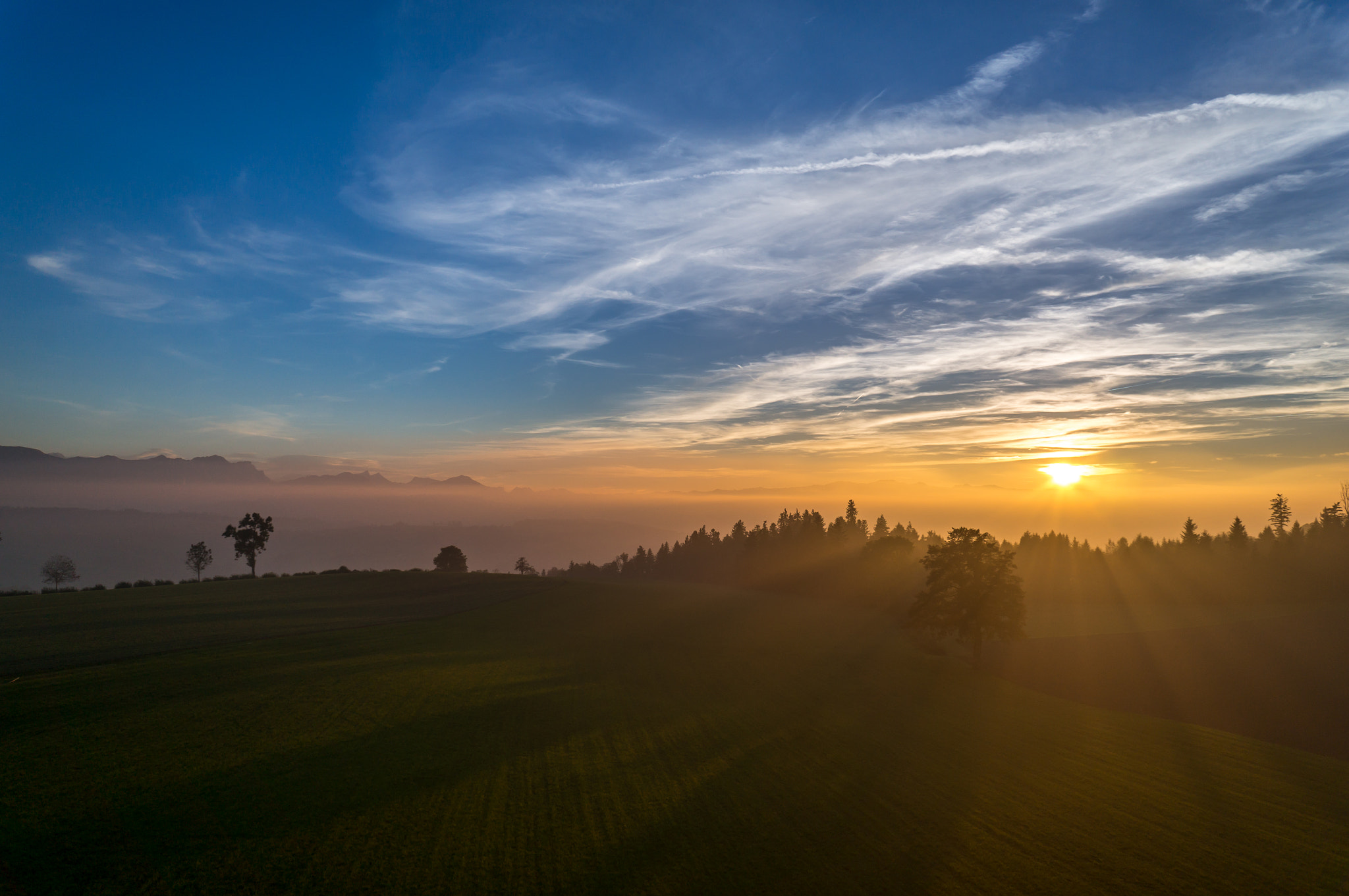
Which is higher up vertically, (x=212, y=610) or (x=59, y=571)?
(x=212, y=610)

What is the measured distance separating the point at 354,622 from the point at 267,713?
116 feet

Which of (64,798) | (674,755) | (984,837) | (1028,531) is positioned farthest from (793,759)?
(1028,531)

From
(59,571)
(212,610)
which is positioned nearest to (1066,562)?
(212,610)

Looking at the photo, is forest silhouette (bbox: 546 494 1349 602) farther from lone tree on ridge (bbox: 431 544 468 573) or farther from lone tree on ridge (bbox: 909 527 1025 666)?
lone tree on ridge (bbox: 431 544 468 573)

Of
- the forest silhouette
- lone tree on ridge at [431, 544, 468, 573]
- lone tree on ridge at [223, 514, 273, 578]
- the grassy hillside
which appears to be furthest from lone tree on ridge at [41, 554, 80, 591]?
the forest silhouette

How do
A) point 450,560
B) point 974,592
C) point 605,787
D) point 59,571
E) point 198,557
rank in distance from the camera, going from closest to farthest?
point 605,787
point 974,592
point 59,571
point 198,557
point 450,560

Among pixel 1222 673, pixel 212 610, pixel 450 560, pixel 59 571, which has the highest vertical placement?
pixel 212 610

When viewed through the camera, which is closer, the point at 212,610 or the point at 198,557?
the point at 212,610

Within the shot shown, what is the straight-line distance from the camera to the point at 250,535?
388 ft

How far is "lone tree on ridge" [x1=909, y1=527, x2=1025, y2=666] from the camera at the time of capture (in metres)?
58.5

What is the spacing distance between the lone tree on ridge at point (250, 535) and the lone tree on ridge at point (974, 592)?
123 m

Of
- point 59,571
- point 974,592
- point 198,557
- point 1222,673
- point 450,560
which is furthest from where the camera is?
point 450,560

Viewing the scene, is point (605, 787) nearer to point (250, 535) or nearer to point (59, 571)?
point (250, 535)

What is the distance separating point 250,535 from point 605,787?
125m
